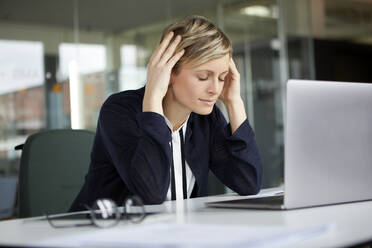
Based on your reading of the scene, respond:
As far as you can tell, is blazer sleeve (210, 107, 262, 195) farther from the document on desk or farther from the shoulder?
→ the document on desk

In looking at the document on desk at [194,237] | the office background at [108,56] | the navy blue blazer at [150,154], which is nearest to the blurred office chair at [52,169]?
the navy blue blazer at [150,154]

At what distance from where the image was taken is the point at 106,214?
51.6 inches

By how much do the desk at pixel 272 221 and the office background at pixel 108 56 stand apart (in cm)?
380

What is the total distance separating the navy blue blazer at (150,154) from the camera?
1724 millimetres

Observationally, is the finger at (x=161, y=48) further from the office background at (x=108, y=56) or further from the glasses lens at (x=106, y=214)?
the office background at (x=108, y=56)

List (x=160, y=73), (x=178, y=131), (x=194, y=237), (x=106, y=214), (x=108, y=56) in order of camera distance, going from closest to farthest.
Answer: (x=194, y=237), (x=106, y=214), (x=160, y=73), (x=178, y=131), (x=108, y=56)

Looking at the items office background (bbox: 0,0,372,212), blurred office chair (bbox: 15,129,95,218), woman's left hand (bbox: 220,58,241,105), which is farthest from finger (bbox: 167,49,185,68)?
office background (bbox: 0,0,372,212)

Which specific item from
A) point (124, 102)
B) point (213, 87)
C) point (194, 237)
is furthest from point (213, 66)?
point (194, 237)

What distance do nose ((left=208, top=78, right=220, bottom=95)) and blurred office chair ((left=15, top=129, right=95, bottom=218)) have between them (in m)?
0.57

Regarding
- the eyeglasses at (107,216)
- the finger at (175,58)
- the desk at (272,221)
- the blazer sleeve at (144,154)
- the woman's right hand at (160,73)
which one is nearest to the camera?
the desk at (272,221)

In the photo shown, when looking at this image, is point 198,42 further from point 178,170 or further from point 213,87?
point 178,170

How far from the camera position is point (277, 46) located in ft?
20.5

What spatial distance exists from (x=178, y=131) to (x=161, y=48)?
0.95ft

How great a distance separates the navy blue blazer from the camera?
5.65ft
